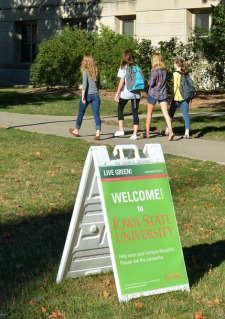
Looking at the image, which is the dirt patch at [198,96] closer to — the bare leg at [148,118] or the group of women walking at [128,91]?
the group of women walking at [128,91]

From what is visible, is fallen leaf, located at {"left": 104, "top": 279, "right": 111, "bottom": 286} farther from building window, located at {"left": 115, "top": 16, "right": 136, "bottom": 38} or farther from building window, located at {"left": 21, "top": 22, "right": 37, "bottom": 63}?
building window, located at {"left": 21, "top": 22, "right": 37, "bottom": 63}

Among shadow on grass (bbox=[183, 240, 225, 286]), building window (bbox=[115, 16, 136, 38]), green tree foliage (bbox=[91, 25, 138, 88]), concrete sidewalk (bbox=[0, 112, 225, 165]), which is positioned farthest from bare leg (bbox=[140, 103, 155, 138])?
building window (bbox=[115, 16, 136, 38])

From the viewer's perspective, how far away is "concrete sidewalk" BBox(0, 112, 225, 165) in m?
11.4

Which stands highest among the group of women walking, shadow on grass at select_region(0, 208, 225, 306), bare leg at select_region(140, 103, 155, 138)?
the group of women walking

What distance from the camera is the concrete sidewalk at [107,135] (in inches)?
450

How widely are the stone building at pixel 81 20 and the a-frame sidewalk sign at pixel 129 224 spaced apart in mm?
23505

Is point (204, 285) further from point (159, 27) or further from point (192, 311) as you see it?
point (159, 27)

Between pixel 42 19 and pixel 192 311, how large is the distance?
30652 millimetres

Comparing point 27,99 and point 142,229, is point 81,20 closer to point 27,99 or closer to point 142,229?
point 27,99

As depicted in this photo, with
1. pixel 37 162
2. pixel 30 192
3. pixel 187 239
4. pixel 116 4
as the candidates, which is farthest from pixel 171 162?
pixel 116 4

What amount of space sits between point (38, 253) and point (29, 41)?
30.9 metres

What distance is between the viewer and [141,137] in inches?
521

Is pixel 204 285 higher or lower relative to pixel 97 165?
lower

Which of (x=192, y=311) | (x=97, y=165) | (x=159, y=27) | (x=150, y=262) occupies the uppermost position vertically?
(x=159, y=27)
